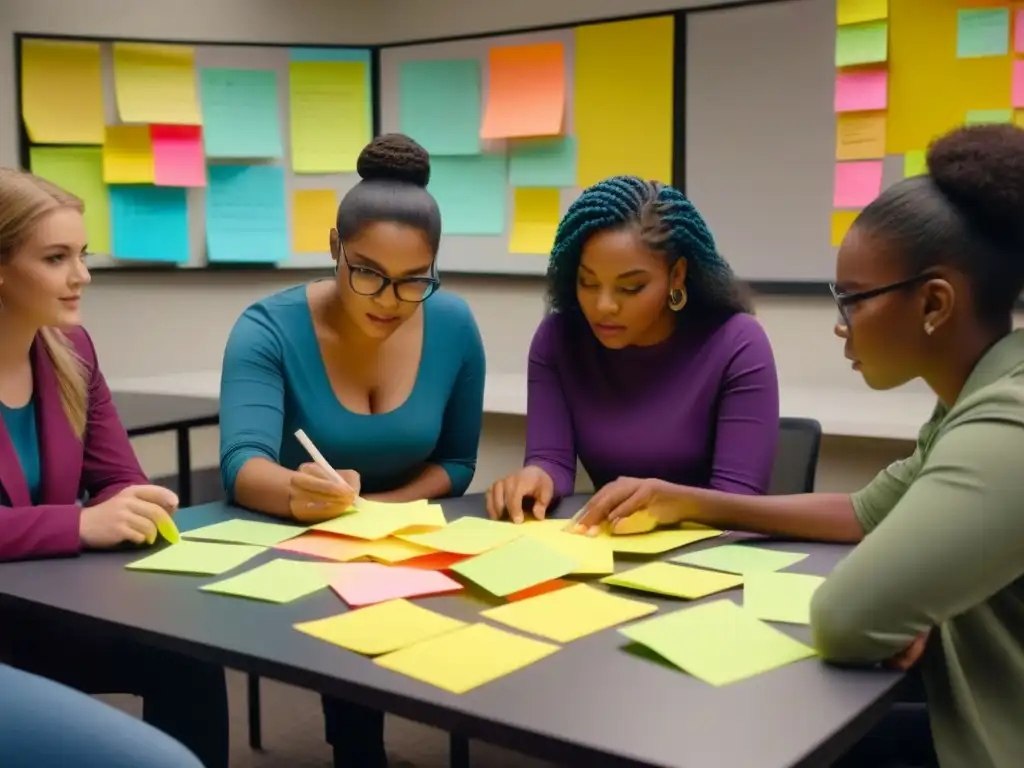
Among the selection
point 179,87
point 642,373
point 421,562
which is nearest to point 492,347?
point 179,87

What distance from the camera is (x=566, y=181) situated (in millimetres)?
3037

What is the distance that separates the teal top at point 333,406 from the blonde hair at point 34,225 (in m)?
0.22

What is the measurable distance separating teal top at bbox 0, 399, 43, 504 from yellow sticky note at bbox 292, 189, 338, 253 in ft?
5.99

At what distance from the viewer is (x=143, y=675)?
1480 mm

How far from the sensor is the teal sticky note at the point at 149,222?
10.1 feet

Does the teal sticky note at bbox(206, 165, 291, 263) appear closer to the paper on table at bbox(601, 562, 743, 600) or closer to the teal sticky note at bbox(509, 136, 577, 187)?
the teal sticky note at bbox(509, 136, 577, 187)

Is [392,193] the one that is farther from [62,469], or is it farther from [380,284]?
[62,469]

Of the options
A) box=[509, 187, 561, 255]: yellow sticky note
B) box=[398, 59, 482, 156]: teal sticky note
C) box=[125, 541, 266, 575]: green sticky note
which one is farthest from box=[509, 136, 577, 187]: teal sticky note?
box=[125, 541, 266, 575]: green sticky note

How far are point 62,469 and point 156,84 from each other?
1898 mm

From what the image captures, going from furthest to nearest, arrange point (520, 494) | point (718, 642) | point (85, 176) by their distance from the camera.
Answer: point (85, 176) → point (520, 494) → point (718, 642)

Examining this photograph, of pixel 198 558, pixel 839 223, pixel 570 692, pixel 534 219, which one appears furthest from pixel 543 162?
pixel 570 692

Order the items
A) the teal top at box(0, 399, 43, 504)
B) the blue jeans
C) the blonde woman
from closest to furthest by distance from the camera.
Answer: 1. the blue jeans
2. the blonde woman
3. the teal top at box(0, 399, 43, 504)

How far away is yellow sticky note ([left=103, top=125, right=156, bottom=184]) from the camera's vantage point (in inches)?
120

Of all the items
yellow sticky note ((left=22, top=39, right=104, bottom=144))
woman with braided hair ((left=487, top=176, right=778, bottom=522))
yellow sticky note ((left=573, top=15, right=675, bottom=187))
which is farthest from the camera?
yellow sticky note ((left=22, top=39, right=104, bottom=144))
